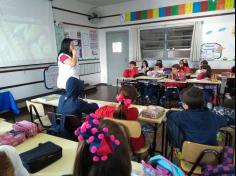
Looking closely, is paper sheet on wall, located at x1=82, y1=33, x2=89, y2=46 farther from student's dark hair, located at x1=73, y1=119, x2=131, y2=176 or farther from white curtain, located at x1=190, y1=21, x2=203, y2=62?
student's dark hair, located at x1=73, y1=119, x2=131, y2=176

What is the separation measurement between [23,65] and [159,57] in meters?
3.94

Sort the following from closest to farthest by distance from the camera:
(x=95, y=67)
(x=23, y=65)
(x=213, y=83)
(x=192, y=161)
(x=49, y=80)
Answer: (x=192, y=161)
(x=213, y=83)
(x=23, y=65)
(x=49, y=80)
(x=95, y=67)

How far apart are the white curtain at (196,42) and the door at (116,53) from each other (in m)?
2.14

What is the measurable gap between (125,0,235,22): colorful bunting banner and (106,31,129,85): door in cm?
64

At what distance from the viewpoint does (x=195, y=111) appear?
155 cm

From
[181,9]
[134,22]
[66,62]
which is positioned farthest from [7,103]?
[181,9]

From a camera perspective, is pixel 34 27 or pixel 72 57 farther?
pixel 34 27

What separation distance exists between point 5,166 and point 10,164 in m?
0.03

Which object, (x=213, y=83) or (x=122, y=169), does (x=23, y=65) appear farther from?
(x=122, y=169)

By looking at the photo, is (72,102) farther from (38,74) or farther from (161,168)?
(38,74)

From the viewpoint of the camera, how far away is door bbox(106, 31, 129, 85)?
22.2 feet

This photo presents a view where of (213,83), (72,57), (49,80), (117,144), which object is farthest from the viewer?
(49,80)

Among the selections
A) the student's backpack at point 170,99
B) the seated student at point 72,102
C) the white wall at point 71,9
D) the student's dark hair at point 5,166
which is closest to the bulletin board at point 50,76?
the white wall at point 71,9

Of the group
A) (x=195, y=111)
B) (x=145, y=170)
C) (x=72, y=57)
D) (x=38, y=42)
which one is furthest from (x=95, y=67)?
(x=145, y=170)
